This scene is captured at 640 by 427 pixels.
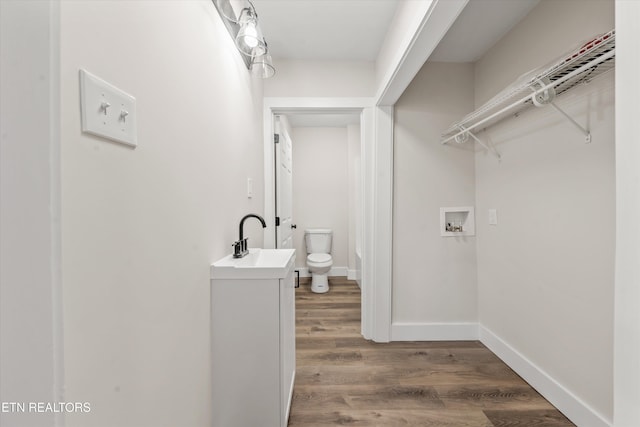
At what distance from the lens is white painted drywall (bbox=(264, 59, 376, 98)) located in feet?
7.15

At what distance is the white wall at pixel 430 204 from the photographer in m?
2.15

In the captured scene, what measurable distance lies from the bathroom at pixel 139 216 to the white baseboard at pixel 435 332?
67 cm

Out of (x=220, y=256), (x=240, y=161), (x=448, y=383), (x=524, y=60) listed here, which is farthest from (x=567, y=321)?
(x=240, y=161)

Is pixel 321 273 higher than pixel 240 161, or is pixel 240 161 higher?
pixel 240 161

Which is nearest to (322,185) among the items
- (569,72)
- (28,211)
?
(569,72)

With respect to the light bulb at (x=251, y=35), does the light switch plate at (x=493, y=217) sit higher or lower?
lower

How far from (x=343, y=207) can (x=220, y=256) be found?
116 inches

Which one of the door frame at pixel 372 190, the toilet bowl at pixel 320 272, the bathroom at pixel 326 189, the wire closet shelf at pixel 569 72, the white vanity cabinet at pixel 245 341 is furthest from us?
the bathroom at pixel 326 189

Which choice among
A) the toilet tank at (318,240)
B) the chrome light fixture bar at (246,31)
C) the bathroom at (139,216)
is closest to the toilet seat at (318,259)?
the toilet tank at (318,240)

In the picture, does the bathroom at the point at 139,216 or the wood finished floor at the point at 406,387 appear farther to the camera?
the wood finished floor at the point at 406,387

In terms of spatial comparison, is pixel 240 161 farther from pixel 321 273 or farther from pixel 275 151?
pixel 321 273

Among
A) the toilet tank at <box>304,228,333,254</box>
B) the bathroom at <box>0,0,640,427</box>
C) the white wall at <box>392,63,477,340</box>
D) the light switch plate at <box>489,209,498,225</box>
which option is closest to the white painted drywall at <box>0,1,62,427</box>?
the bathroom at <box>0,0,640,427</box>

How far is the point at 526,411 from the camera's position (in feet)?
4.64

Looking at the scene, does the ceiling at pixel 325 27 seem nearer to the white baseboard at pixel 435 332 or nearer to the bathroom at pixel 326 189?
the bathroom at pixel 326 189
